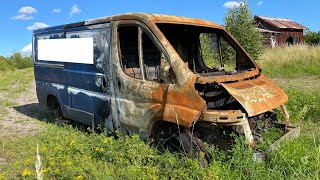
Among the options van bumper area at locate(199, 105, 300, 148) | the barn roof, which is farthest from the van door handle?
the barn roof

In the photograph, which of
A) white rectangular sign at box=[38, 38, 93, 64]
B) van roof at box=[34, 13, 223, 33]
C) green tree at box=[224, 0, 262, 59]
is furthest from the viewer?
green tree at box=[224, 0, 262, 59]

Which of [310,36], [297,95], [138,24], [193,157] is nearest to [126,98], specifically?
[138,24]

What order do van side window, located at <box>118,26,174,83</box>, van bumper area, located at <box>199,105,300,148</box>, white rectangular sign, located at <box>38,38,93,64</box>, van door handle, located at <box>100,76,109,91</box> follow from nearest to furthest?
1. van bumper area, located at <box>199,105,300,148</box>
2. van door handle, located at <box>100,76,109,91</box>
3. van side window, located at <box>118,26,174,83</box>
4. white rectangular sign, located at <box>38,38,93,64</box>

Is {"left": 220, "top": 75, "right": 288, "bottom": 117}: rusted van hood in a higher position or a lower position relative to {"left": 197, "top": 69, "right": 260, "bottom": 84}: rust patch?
lower

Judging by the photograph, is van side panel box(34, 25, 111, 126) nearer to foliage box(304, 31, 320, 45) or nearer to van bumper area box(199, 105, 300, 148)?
van bumper area box(199, 105, 300, 148)

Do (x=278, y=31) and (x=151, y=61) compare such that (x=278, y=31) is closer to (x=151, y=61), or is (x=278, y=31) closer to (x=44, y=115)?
(x=44, y=115)

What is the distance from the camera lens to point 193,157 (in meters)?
4.35

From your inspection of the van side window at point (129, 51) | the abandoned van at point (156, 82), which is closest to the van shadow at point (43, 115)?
the abandoned van at point (156, 82)

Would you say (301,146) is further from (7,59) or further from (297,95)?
(7,59)

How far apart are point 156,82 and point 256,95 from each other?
136cm

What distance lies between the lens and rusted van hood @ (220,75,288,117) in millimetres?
4395

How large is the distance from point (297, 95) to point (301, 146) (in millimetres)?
4022

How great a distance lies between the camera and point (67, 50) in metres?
6.98

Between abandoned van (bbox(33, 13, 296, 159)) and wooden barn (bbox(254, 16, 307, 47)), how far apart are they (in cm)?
3624
